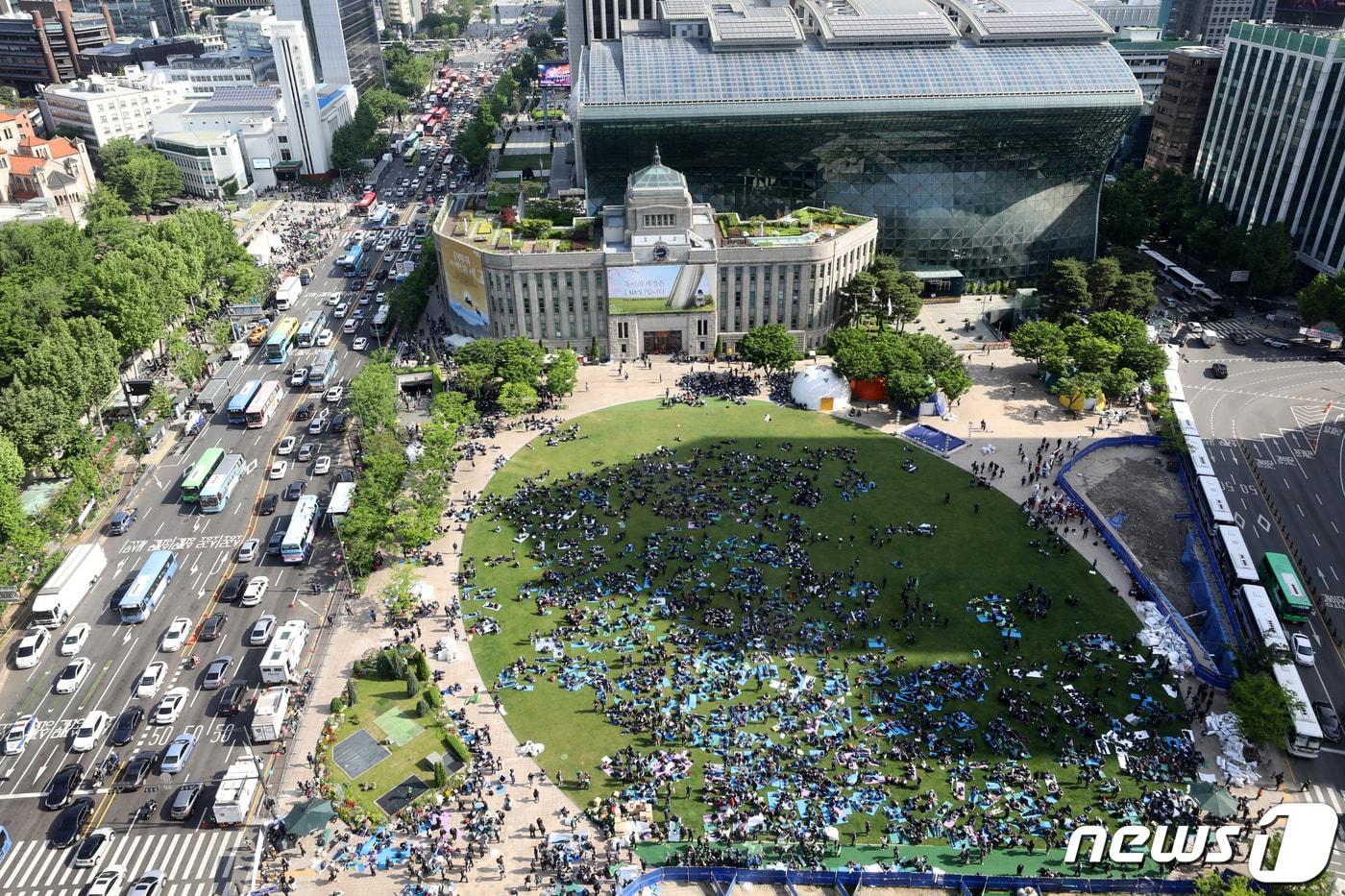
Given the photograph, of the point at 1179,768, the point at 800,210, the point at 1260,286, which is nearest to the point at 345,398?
the point at 800,210

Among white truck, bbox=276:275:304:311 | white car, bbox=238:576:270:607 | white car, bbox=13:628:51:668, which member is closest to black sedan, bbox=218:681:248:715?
white car, bbox=238:576:270:607

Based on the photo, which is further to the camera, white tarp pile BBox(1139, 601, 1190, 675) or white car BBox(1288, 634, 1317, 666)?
white tarp pile BBox(1139, 601, 1190, 675)

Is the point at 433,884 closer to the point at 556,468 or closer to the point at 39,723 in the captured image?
the point at 39,723

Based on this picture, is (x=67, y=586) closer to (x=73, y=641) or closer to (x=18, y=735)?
(x=73, y=641)

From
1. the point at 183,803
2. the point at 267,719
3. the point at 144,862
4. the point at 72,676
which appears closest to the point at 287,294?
the point at 72,676

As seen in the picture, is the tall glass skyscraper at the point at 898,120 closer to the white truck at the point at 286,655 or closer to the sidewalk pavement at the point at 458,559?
the sidewalk pavement at the point at 458,559

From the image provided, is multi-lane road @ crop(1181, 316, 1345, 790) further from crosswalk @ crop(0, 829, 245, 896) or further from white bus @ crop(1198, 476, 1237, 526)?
crosswalk @ crop(0, 829, 245, 896)

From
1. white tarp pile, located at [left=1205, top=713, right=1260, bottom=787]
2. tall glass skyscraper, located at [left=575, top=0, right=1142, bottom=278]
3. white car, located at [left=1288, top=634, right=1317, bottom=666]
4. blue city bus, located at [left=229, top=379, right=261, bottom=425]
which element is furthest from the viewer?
tall glass skyscraper, located at [left=575, top=0, right=1142, bottom=278]
